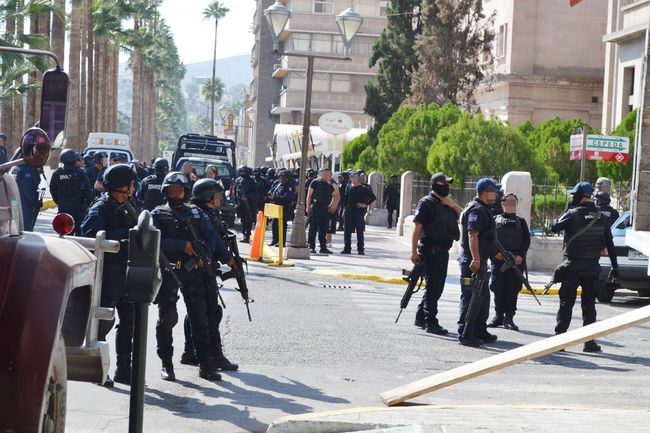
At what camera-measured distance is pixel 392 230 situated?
108 feet

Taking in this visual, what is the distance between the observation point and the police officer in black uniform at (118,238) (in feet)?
25.1

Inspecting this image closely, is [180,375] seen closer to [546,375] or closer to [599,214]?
[546,375]

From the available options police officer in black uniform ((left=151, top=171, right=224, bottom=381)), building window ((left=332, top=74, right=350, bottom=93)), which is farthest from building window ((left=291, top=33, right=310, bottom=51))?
police officer in black uniform ((left=151, top=171, right=224, bottom=381))

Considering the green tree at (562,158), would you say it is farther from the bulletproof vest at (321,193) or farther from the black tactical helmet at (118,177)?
the black tactical helmet at (118,177)

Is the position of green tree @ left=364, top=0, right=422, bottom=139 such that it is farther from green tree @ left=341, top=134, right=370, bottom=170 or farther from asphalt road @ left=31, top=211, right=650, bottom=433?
asphalt road @ left=31, top=211, right=650, bottom=433

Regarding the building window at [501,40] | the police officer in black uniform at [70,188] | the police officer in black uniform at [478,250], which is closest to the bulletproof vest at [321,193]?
the police officer in black uniform at [70,188]

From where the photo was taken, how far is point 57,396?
14.8 feet

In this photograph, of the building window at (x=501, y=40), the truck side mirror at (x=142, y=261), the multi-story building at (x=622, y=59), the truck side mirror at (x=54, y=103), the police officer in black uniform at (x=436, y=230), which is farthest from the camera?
the building window at (x=501, y=40)

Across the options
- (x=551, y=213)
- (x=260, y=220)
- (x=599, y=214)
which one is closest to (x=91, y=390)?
(x=599, y=214)

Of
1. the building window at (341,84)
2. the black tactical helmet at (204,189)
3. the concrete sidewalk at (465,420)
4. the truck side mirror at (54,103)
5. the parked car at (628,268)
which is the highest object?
the building window at (341,84)

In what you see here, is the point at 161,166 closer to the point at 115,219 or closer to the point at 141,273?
the point at 115,219

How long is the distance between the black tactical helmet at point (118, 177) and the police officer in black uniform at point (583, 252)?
5.30 meters

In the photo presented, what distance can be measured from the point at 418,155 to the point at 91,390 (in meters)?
25.5

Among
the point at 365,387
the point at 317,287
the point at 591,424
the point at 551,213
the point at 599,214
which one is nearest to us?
the point at 591,424
